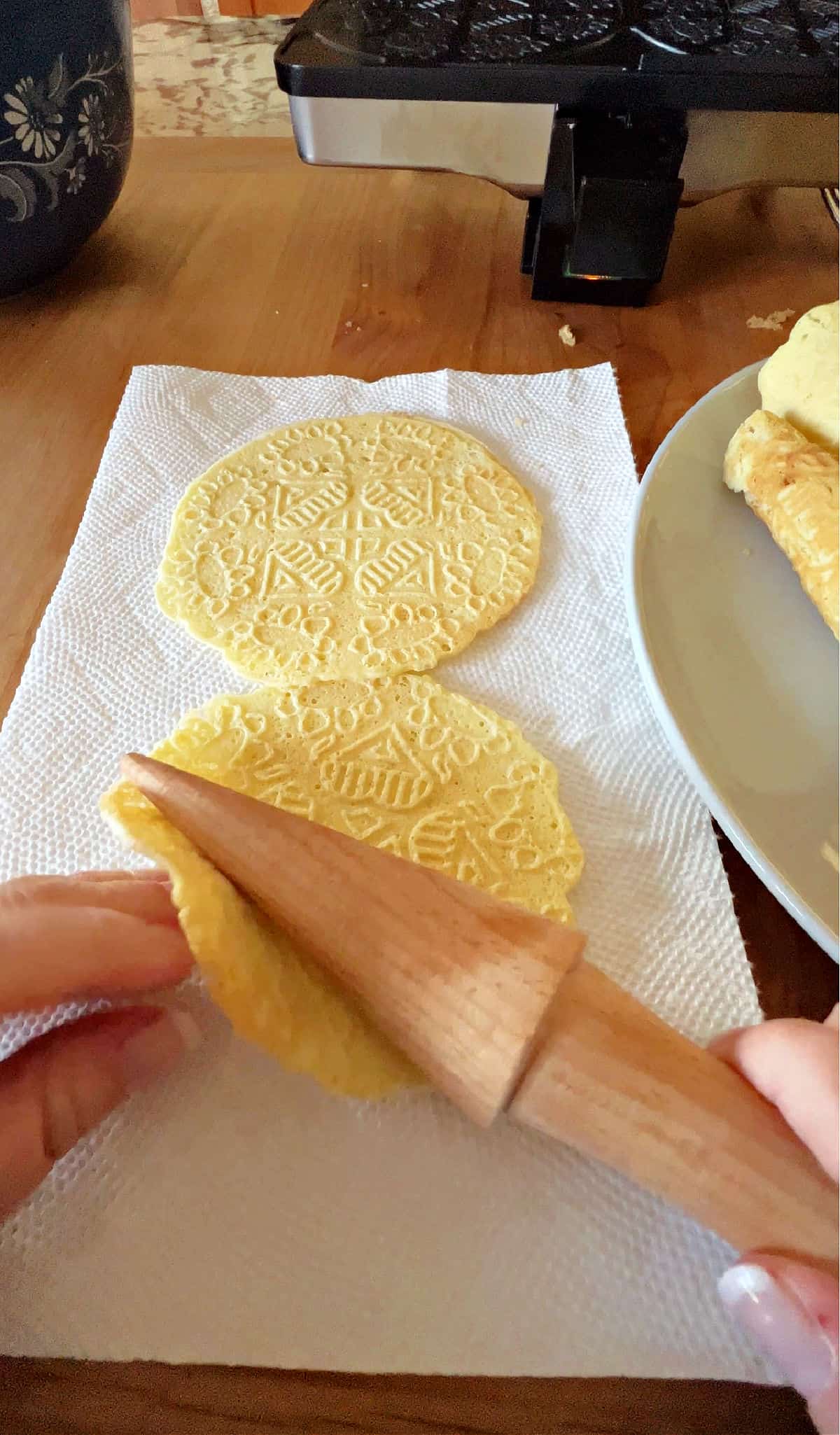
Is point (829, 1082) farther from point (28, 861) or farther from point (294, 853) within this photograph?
point (28, 861)

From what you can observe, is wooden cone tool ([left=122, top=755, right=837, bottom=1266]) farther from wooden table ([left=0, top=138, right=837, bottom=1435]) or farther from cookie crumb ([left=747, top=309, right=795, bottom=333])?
cookie crumb ([left=747, top=309, right=795, bottom=333])

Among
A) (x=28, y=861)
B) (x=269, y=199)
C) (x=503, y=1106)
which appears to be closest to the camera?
(x=503, y=1106)

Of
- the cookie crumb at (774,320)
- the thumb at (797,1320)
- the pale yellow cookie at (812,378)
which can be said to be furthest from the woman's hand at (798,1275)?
the cookie crumb at (774,320)

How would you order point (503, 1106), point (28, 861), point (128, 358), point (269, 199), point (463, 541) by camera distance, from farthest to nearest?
point (269, 199) < point (128, 358) < point (463, 541) < point (28, 861) < point (503, 1106)

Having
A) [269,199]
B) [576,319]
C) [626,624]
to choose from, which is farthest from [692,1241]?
[269,199]

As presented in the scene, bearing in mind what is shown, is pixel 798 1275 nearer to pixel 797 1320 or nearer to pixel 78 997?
pixel 797 1320

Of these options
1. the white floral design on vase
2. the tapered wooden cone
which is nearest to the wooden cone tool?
the tapered wooden cone

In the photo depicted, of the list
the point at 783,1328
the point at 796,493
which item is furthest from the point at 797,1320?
the point at 796,493

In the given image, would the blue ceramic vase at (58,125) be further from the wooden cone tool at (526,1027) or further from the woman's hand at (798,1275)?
the woman's hand at (798,1275)
